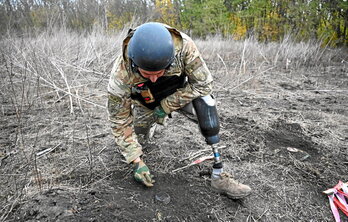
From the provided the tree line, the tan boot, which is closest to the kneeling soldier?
the tan boot

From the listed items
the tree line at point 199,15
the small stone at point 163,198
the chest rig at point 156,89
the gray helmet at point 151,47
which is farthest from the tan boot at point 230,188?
the tree line at point 199,15

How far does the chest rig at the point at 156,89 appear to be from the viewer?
1.79 meters

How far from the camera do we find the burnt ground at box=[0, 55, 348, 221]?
153cm

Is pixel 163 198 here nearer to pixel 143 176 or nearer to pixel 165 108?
pixel 143 176

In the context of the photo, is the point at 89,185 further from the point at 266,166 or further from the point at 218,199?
the point at 266,166

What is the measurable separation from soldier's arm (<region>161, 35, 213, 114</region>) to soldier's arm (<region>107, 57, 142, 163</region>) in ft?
1.00

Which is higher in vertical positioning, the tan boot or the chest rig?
the chest rig

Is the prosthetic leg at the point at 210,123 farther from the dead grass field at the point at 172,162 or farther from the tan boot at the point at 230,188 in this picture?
the dead grass field at the point at 172,162

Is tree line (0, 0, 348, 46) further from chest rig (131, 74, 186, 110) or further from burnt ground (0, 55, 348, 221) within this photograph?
chest rig (131, 74, 186, 110)

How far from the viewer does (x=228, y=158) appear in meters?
2.23

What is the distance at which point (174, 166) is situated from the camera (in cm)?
205

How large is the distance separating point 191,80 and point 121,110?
1.76 feet

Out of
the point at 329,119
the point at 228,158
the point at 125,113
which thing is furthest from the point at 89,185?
the point at 329,119

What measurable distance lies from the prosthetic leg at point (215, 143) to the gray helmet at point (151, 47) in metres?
0.49
